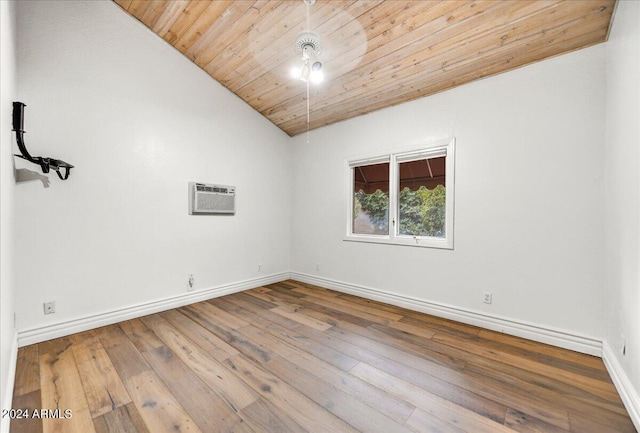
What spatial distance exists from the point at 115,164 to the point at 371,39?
2860mm

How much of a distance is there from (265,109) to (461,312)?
12.1ft

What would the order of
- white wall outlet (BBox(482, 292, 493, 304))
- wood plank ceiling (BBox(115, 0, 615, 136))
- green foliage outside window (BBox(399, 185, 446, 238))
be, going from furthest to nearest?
1. green foliage outside window (BBox(399, 185, 446, 238))
2. white wall outlet (BBox(482, 292, 493, 304))
3. wood plank ceiling (BBox(115, 0, 615, 136))

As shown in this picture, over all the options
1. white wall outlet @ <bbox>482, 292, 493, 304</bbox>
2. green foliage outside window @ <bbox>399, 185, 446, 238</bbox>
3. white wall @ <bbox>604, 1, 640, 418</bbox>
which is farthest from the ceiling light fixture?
white wall outlet @ <bbox>482, 292, 493, 304</bbox>

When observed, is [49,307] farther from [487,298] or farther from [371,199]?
[487,298]

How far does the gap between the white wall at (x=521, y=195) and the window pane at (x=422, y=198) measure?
234mm

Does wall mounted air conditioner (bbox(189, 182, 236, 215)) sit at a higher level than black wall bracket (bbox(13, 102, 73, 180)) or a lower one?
lower

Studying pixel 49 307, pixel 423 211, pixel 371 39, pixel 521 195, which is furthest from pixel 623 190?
pixel 49 307

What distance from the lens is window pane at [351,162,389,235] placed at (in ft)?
12.2

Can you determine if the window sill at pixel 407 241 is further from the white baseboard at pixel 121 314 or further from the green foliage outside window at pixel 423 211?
the white baseboard at pixel 121 314

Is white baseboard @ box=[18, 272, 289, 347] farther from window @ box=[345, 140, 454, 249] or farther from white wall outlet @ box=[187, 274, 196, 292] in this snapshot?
window @ box=[345, 140, 454, 249]

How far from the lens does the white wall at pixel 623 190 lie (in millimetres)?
1624

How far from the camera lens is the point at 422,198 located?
3.37 meters

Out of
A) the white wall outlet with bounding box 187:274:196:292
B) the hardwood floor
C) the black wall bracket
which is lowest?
the hardwood floor

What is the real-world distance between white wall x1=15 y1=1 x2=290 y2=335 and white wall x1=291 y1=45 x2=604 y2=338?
90.0 inches
